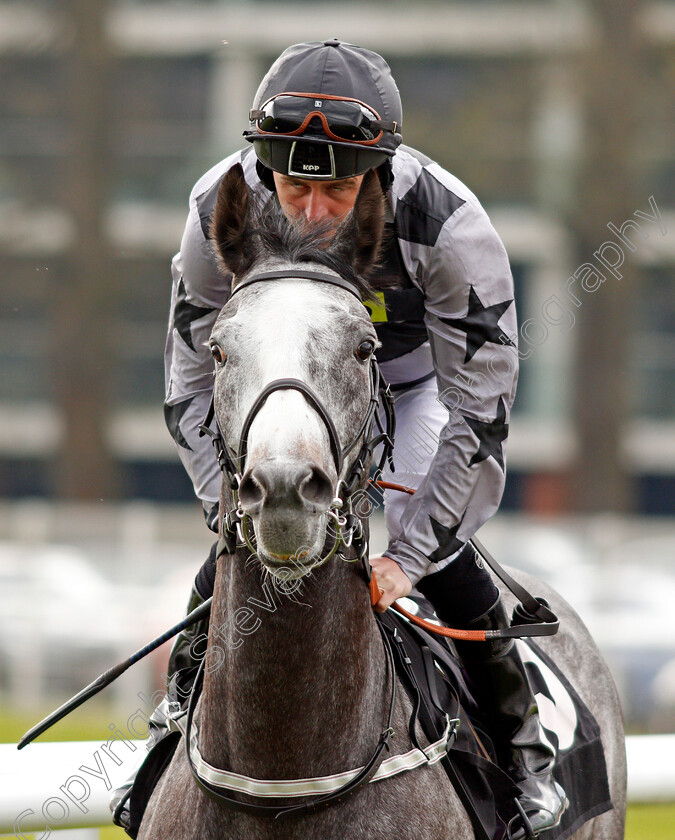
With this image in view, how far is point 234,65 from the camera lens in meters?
24.6

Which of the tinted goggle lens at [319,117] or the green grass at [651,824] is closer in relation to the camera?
the tinted goggle lens at [319,117]

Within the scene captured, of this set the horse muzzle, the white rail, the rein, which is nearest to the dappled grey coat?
the rein

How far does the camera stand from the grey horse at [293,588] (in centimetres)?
239

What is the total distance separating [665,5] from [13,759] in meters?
24.0

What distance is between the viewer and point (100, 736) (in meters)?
9.05

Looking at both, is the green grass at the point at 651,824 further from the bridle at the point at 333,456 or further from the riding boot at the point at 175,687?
the bridle at the point at 333,456

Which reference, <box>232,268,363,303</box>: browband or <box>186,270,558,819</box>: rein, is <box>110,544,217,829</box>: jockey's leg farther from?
<box>232,268,363,303</box>: browband

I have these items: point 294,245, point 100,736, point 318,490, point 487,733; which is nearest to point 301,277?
point 294,245

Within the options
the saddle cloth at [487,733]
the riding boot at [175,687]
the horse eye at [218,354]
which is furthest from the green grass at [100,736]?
the horse eye at [218,354]

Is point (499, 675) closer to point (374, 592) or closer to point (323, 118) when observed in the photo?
point (374, 592)

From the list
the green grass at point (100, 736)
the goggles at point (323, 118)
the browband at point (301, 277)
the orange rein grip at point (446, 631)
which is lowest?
the green grass at point (100, 736)

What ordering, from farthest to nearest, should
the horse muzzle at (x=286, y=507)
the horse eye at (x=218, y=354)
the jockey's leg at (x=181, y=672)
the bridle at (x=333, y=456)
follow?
1. the jockey's leg at (x=181, y=672)
2. the horse eye at (x=218, y=354)
3. the bridle at (x=333, y=456)
4. the horse muzzle at (x=286, y=507)

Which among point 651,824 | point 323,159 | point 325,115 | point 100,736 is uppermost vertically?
point 325,115

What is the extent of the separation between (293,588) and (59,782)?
184 centimetres
